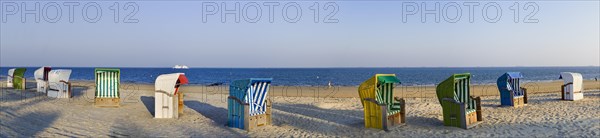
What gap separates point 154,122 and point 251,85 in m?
3.11

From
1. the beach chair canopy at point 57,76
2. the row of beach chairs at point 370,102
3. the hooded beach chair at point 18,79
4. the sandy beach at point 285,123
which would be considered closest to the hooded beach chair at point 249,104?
the row of beach chairs at point 370,102

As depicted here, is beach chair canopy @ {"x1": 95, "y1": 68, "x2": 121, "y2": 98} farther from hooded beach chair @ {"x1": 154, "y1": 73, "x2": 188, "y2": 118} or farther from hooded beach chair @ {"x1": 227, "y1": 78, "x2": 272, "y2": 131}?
hooded beach chair @ {"x1": 227, "y1": 78, "x2": 272, "y2": 131}

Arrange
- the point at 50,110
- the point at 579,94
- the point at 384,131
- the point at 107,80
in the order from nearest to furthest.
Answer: the point at 384,131 → the point at 50,110 → the point at 107,80 → the point at 579,94

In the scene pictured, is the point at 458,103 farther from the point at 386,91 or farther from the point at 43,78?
the point at 43,78

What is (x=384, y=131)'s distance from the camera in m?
10.4

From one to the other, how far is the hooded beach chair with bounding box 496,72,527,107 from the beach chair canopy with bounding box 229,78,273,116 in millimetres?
9019

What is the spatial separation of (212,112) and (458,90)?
7.99 meters

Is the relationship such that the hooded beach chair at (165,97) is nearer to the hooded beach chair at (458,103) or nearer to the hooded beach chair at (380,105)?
the hooded beach chair at (380,105)

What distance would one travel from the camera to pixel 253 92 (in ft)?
37.3

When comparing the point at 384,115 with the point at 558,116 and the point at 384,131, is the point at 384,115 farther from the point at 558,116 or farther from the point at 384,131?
the point at 558,116

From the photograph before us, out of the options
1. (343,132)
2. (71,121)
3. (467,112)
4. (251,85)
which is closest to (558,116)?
(467,112)

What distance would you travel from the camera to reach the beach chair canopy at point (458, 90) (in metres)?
10.8

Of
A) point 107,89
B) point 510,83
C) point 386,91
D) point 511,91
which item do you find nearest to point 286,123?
point 386,91

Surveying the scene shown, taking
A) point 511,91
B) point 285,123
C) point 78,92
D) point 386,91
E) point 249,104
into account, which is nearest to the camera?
point 249,104
